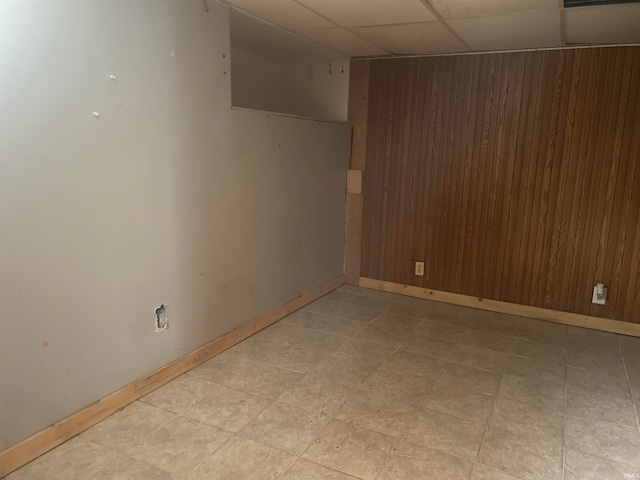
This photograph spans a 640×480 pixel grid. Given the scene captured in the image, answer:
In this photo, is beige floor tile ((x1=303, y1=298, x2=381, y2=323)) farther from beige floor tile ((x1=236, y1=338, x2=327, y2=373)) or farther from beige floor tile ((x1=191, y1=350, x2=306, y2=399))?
beige floor tile ((x1=191, y1=350, x2=306, y2=399))

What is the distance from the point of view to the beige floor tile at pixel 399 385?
2.41 meters

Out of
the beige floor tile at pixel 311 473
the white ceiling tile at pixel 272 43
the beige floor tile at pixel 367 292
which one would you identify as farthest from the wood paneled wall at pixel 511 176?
the beige floor tile at pixel 311 473

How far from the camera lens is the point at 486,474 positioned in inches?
72.1

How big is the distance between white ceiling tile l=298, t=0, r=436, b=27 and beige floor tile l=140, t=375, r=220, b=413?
2.09 m

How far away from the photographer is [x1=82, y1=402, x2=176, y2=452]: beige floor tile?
198cm

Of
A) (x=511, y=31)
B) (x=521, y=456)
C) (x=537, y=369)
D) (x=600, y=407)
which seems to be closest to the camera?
(x=521, y=456)

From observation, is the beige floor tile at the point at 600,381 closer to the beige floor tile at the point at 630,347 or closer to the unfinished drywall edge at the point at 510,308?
the beige floor tile at the point at 630,347

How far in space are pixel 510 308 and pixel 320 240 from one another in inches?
63.6

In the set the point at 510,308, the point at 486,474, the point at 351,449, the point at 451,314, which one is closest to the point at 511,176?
the point at 510,308

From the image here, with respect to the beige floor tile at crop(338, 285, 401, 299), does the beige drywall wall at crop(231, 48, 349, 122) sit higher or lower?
higher

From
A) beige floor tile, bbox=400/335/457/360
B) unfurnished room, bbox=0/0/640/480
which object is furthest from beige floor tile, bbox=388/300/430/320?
beige floor tile, bbox=400/335/457/360

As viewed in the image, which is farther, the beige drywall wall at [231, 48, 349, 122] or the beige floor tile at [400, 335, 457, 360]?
the beige drywall wall at [231, 48, 349, 122]

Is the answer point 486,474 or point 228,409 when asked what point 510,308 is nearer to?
point 486,474

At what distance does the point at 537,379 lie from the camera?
2.61 meters
